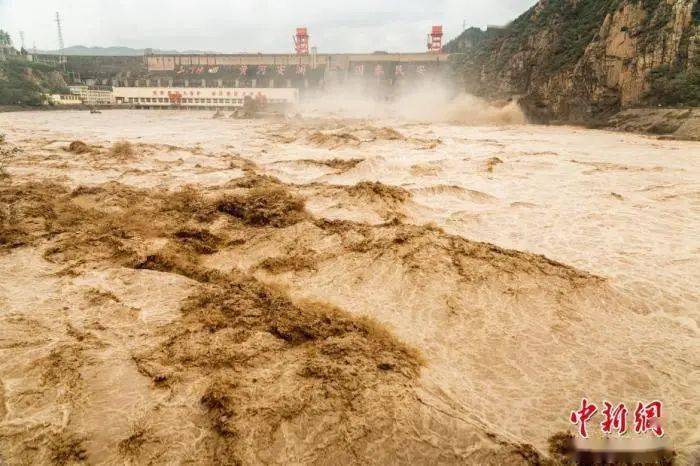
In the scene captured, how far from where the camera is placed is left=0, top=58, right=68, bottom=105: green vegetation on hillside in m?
66.3

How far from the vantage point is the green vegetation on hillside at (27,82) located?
2611 inches

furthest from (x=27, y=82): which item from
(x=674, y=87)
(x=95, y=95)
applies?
(x=674, y=87)

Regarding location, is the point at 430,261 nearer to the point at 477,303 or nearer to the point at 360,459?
the point at 477,303

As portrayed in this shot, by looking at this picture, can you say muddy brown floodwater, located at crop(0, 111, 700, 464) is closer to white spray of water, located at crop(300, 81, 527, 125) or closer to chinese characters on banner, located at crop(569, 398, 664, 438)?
chinese characters on banner, located at crop(569, 398, 664, 438)

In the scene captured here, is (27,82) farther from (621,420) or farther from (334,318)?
(621,420)

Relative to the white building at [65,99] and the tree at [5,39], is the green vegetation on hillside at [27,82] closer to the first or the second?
the white building at [65,99]

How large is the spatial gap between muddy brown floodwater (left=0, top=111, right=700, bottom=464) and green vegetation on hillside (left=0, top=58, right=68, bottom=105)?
7019 cm

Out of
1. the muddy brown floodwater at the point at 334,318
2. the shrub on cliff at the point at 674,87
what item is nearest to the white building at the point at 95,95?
A: the muddy brown floodwater at the point at 334,318

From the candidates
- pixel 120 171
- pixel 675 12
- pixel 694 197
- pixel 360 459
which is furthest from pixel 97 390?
pixel 675 12

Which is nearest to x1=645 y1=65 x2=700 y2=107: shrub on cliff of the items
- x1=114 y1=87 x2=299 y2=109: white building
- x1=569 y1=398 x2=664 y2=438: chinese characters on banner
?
x1=569 y1=398 x2=664 y2=438: chinese characters on banner

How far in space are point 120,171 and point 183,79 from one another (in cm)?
7089

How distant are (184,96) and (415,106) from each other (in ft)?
139

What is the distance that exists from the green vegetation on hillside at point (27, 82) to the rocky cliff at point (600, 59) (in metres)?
72.2

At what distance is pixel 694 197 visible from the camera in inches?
537
